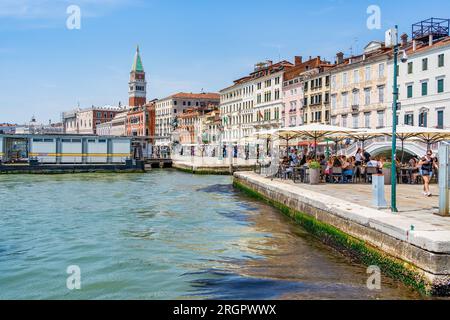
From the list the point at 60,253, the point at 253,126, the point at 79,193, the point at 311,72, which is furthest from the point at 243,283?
the point at 253,126

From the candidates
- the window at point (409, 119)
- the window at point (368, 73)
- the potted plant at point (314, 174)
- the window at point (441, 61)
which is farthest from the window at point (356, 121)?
the potted plant at point (314, 174)

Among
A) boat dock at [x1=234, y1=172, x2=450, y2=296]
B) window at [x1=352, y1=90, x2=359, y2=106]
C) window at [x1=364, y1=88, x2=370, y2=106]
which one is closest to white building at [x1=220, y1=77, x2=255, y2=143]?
window at [x1=352, y1=90, x2=359, y2=106]

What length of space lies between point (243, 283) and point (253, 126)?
2500 inches

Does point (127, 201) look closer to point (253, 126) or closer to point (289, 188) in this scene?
point (289, 188)

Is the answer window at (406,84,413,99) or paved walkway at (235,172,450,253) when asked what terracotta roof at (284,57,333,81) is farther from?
paved walkway at (235,172,450,253)

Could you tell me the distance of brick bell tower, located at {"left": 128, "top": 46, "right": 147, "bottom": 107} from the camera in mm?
147250

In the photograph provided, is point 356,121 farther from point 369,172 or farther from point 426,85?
point 369,172

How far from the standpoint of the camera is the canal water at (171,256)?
27.4 ft

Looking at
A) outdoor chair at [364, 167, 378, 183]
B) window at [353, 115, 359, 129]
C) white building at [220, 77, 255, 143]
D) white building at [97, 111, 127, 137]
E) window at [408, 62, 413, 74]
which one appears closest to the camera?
outdoor chair at [364, 167, 378, 183]

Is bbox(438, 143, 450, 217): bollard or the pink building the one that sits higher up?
the pink building

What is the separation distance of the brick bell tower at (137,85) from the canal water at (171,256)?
131m

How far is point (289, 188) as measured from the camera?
1738 centimetres

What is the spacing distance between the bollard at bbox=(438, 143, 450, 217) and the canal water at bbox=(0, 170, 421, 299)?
2225 mm

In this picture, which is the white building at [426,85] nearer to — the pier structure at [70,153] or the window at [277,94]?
the pier structure at [70,153]
